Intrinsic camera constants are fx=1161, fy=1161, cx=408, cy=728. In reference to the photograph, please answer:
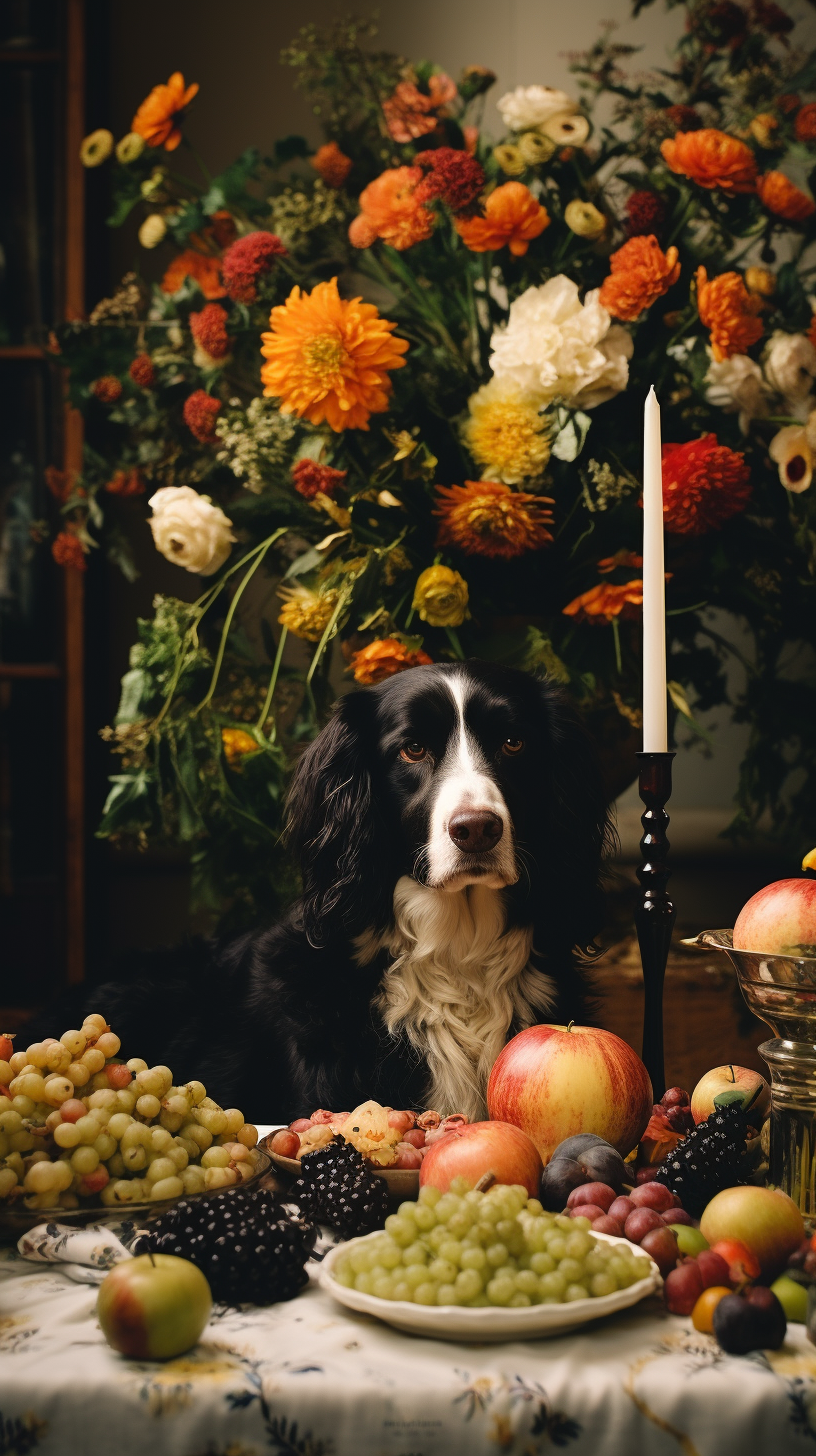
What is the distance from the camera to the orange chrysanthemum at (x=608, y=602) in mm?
1553

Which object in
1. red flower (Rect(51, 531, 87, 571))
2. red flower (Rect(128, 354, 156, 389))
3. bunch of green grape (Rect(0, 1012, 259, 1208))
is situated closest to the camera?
bunch of green grape (Rect(0, 1012, 259, 1208))

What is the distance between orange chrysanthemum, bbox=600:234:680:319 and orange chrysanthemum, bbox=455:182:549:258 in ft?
0.43

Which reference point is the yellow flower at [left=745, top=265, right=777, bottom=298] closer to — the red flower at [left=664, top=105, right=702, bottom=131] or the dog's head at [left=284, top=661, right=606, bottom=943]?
the red flower at [left=664, top=105, right=702, bottom=131]

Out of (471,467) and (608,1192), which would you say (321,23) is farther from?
(608,1192)

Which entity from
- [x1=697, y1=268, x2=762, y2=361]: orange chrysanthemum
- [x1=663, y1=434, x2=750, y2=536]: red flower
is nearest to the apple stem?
[x1=663, y1=434, x2=750, y2=536]: red flower

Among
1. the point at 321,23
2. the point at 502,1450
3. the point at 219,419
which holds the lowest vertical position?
the point at 502,1450

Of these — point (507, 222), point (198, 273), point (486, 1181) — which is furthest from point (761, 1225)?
point (198, 273)

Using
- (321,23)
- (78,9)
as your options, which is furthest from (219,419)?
(321,23)

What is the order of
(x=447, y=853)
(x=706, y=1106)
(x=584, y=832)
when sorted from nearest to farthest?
(x=706, y=1106) < (x=447, y=853) < (x=584, y=832)

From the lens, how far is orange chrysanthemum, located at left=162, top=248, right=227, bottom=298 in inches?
76.1

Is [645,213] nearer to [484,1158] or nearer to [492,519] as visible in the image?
[492,519]

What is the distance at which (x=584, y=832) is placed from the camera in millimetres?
1566

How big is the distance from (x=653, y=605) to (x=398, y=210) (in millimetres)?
901

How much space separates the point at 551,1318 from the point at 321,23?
307 cm
